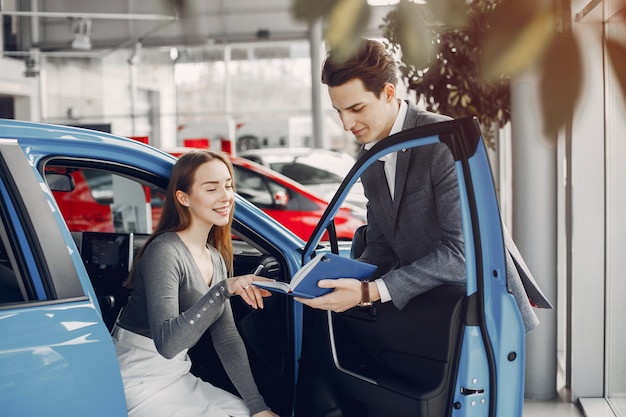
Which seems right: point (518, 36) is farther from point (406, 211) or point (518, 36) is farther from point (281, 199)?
point (281, 199)

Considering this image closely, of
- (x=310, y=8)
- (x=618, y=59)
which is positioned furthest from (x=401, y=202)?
(x=618, y=59)

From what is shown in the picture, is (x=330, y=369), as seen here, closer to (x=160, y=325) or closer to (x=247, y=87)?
(x=160, y=325)

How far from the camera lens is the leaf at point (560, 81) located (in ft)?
2.27

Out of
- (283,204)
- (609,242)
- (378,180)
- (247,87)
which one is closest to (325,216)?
(378,180)

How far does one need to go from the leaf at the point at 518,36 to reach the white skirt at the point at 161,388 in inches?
70.6

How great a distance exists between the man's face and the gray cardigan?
0.59 m

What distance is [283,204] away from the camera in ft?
24.5

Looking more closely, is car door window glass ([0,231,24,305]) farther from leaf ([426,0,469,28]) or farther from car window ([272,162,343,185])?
car window ([272,162,343,185])

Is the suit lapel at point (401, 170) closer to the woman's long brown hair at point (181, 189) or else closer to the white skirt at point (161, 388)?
the woman's long brown hair at point (181, 189)

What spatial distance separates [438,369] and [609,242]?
8.92 feet

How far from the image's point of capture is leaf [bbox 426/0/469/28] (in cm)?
80

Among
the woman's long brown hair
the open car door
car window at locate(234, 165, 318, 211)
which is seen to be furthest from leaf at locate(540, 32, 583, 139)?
car window at locate(234, 165, 318, 211)

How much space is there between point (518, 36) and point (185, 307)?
6.00 feet

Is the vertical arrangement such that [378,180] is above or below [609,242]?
above
